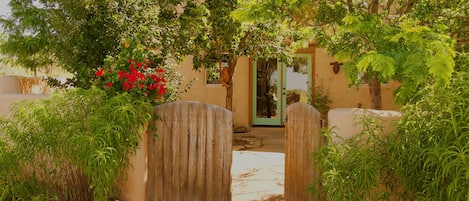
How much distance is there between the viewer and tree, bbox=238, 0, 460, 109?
9.09 ft

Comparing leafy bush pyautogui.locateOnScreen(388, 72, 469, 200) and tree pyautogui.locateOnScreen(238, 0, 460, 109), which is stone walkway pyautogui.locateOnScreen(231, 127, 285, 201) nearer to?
tree pyautogui.locateOnScreen(238, 0, 460, 109)

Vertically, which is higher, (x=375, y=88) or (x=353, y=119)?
(x=375, y=88)

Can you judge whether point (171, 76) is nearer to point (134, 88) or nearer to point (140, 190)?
point (134, 88)

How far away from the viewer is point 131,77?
3908 millimetres

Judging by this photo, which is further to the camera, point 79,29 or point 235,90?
point 235,90

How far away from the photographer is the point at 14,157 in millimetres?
3656

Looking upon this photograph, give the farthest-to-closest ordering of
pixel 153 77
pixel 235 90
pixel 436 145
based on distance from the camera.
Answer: pixel 235 90
pixel 153 77
pixel 436 145

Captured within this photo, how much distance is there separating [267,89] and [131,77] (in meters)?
8.03

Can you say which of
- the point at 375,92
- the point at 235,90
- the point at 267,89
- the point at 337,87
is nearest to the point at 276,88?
the point at 267,89

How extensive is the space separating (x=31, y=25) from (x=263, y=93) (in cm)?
773

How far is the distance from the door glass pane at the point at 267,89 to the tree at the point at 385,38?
634 centimetres

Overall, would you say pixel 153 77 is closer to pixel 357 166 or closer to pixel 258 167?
pixel 357 166

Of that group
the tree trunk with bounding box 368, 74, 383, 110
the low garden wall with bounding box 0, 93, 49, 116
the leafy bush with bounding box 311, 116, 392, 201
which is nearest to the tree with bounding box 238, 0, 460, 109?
the tree trunk with bounding box 368, 74, 383, 110

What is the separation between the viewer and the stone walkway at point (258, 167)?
498 cm
